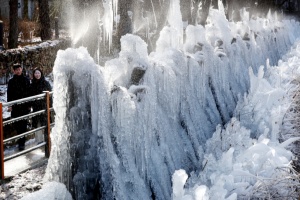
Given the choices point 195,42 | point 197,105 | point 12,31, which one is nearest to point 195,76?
point 197,105

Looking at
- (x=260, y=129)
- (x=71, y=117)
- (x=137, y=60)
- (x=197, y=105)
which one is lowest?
(x=260, y=129)

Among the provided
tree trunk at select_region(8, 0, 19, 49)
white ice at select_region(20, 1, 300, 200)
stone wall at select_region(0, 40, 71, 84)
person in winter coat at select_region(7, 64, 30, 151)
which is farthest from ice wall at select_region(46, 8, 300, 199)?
tree trunk at select_region(8, 0, 19, 49)

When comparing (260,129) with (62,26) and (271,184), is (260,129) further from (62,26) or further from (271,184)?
(62,26)

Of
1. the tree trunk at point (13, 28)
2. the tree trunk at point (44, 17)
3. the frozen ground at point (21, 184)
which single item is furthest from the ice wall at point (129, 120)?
the tree trunk at point (44, 17)

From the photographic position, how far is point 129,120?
5.19m

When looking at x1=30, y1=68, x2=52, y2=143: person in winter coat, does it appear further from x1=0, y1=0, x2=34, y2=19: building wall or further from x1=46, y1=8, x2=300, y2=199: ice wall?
x1=0, y1=0, x2=34, y2=19: building wall

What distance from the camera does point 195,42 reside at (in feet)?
28.9

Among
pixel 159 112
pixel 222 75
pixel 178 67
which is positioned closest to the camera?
pixel 159 112

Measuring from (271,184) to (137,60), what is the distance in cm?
252

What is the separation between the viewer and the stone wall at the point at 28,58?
13658 millimetres

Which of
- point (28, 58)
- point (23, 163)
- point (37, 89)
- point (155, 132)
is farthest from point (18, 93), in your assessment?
point (28, 58)

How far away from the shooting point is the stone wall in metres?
13.7

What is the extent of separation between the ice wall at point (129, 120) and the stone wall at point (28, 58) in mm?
7369

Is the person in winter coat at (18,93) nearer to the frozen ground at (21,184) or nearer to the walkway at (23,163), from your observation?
the walkway at (23,163)
